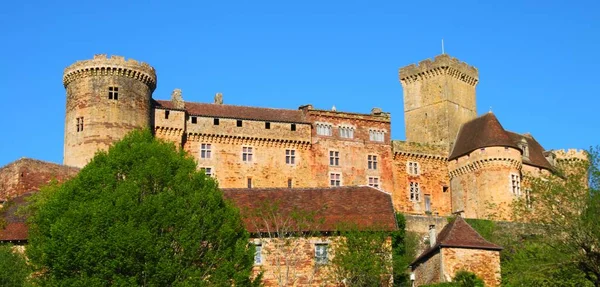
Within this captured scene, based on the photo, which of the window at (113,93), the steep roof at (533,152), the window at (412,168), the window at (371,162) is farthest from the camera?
the steep roof at (533,152)

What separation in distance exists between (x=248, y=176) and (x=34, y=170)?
52.8 ft

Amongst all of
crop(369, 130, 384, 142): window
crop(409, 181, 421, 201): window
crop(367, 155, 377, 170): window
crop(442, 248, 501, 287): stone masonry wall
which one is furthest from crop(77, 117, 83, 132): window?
crop(442, 248, 501, 287): stone masonry wall

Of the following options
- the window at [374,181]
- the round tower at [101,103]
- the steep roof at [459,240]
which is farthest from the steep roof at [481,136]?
the steep roof at [459,240]

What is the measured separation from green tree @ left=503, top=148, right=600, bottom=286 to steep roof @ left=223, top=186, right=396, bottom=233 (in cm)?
745

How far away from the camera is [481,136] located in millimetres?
73625

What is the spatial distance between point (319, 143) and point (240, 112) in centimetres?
628

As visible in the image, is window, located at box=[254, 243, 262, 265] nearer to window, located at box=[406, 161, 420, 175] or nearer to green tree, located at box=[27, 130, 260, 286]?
green tree, located at box=[27, 130, 260, 286]

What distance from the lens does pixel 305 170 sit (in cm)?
7056

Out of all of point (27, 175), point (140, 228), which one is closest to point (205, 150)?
point (27, 175)

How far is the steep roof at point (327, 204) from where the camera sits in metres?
47.2

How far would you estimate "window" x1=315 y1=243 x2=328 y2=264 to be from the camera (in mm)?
46278

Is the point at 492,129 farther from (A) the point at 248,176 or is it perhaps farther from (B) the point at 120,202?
(B) the point at 120,202

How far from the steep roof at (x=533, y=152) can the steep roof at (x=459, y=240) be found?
91.1 feet

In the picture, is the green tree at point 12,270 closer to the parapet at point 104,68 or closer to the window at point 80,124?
the window at point 80,124
